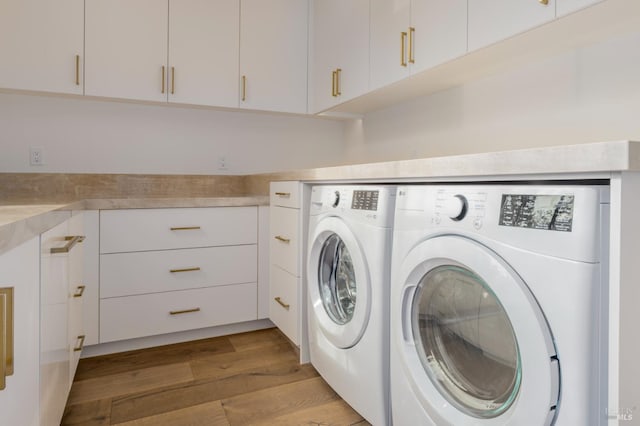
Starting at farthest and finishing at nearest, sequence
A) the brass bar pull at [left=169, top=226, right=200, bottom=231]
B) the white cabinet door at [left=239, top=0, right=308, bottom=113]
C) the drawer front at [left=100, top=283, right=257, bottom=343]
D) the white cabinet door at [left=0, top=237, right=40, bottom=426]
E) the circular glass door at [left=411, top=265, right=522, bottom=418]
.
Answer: the white cabinet door at [left=239, top=0, right=308, bottom=113]
the brass bar pull at [left=169, top=226, right=200, bottom=231]
the drawer front at [left=100, top=283, right=257, bottom=343]
the circular glass door at [left=411, top=265, right=522, bottom=418]
the white cabinet door at [left=0, top=237, right=40, bottom=426]

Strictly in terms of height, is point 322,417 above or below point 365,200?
below

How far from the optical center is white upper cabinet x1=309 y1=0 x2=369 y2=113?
225 centimetres

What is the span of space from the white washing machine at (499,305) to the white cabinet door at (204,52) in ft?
5.86

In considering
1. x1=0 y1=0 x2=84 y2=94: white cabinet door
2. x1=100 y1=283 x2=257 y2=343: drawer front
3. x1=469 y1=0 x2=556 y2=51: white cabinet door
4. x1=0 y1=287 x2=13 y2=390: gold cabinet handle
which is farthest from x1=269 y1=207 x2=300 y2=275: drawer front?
x1=0 y1=0 x2=84 y2=94: white cabinet door

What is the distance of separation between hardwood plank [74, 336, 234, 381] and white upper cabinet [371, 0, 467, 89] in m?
1.68

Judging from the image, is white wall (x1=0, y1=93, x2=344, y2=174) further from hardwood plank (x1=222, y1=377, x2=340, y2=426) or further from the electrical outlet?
hardwood plank (x1=222, y1=377, x2=340, y2=426)

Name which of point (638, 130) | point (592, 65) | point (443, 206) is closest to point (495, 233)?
point (443, 206)

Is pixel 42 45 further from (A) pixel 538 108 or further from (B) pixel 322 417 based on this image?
(A) pixel 538 108

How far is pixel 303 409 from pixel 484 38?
160cm

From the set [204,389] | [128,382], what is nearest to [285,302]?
[204,389]

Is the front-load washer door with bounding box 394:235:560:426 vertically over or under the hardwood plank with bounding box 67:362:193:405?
over

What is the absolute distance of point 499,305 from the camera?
86cm

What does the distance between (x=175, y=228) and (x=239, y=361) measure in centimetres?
75

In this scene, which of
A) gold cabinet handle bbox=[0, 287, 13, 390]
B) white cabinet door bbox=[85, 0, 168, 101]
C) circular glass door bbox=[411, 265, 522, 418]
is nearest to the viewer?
gold cabinet handle bbox=[0, 287, 13, 390]
